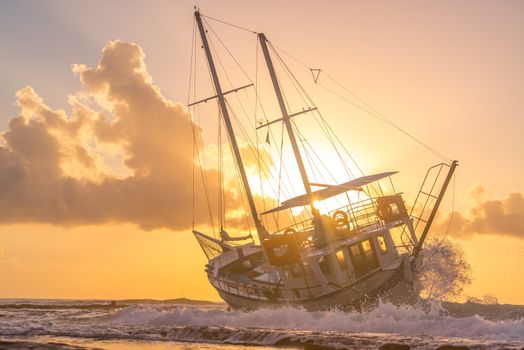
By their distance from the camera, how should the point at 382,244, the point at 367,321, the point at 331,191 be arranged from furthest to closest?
the point at 331,191 < the point at 382,244 < the point at 367,321

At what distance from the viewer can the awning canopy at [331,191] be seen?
32938mm

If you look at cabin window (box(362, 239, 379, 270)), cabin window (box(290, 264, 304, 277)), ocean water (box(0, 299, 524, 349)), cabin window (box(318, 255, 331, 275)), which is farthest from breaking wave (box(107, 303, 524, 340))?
cabin window (box(362, 239, 379, 270))

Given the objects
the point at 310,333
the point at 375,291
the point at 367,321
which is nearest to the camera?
the point at 310,333

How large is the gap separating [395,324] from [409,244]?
844 cm

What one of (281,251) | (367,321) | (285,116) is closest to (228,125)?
(285,116)

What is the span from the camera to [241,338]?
22.2 m

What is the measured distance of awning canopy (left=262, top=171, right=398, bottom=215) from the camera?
3294cm

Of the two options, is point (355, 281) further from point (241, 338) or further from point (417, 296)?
point (241, 338)

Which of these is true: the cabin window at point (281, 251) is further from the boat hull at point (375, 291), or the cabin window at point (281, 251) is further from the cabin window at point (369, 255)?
the cabin window at point (369, 255)

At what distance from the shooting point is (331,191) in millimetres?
34094

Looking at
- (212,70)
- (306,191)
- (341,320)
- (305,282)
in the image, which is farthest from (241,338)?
(212,70)

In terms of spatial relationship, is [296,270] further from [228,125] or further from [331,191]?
[228,125]

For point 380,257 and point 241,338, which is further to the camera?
point 380,257

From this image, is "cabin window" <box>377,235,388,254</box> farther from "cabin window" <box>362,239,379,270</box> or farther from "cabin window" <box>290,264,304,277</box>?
"cabin window" <box>290,264,304,277</box>
